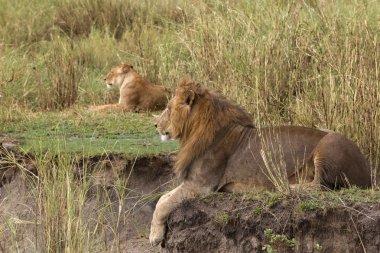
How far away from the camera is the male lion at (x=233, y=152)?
7.25 meters

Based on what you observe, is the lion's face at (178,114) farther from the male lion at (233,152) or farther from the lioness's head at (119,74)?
the lioness's head at (119,74)

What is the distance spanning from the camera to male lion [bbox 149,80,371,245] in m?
7.25

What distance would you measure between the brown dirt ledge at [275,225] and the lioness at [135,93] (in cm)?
435

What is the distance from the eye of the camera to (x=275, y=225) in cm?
680

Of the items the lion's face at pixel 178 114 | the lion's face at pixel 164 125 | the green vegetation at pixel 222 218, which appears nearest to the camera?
the green vegetation at pixel 222 218

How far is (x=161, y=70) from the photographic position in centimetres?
1288

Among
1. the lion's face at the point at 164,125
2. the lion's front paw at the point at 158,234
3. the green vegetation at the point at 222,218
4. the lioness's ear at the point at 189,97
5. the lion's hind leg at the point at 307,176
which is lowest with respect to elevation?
the lion's front paw at the point at 158,234

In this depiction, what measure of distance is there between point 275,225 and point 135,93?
5473 millimetres

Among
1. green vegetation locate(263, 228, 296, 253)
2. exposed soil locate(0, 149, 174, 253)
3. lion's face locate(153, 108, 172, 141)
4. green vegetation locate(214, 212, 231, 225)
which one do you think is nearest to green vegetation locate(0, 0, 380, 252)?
green vegetation locate(214, 212, 231, 225)

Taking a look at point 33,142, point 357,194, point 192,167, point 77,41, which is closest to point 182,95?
point 192,167

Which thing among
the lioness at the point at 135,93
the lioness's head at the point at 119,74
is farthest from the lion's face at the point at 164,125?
the lioness's head at the point at 119,74

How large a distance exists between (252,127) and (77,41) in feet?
25.7

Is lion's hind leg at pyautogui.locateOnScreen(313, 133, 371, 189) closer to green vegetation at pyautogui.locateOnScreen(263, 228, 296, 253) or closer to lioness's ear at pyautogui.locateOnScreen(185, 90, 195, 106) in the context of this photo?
green vegetation at pyautogui.locateOnScreen(263, 228, 296, 253)

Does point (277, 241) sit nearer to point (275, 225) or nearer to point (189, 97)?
point (275, 225)
